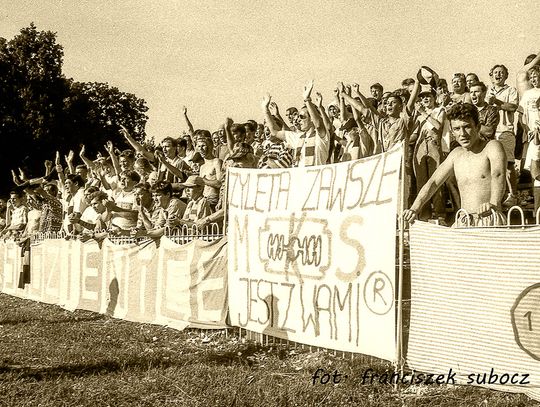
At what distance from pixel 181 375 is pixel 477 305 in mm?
2874

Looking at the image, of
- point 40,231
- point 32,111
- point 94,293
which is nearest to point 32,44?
point 32,111

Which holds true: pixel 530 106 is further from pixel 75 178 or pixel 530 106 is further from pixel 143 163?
pixel 75 178

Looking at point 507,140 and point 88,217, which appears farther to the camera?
point 88,217

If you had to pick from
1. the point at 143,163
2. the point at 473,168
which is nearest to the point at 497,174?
the point at 473,168

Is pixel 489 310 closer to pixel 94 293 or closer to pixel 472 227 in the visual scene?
pixel 472 227

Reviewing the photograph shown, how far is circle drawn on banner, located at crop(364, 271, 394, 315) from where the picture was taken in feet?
20.8

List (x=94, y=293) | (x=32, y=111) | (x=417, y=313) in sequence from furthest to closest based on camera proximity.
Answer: (x=32, y=111) → (x=94, y=293) → (x=417, y=313)

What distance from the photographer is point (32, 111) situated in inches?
1384

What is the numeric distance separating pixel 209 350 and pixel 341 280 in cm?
227

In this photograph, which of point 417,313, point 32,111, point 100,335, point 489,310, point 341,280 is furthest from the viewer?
point 32,111

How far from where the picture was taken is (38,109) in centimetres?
3538

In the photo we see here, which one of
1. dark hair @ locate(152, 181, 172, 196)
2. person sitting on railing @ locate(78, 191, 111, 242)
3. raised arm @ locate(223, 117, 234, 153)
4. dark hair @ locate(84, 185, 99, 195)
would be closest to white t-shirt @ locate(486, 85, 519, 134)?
raised arm @ locate(223, 117, 234, 153)

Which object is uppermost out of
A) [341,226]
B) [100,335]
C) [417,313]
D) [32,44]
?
[32,44]

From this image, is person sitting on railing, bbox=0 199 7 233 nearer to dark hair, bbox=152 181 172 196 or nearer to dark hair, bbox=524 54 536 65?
dark hair, bbox=152 181 172 196
